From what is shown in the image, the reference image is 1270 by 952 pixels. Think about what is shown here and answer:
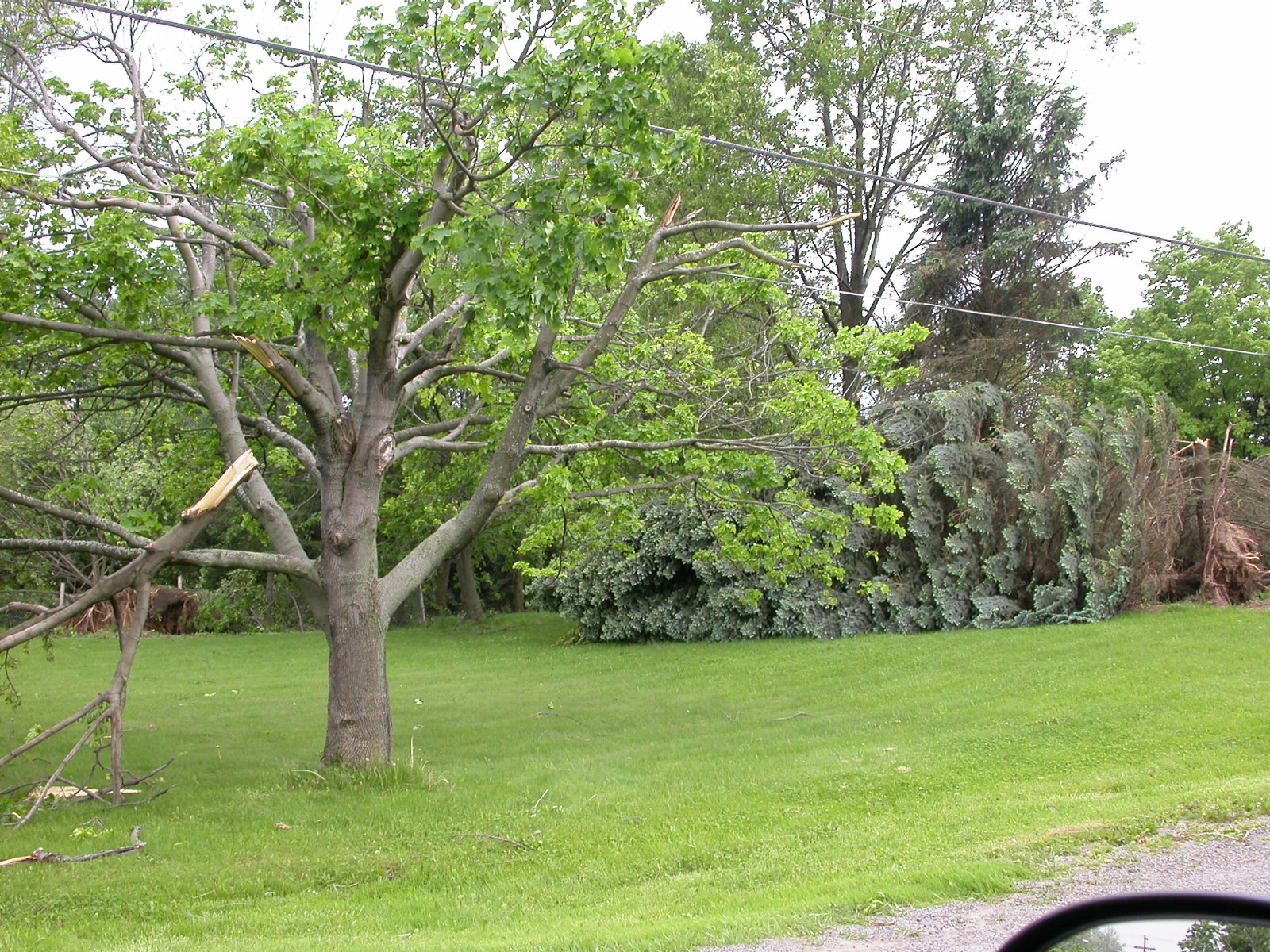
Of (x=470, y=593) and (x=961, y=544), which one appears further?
(x=470, y=593)

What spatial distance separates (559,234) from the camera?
31.6 feet

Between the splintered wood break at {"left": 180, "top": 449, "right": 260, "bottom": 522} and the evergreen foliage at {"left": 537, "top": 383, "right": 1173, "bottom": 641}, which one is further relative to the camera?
the evergreen foliage at {"left": 537, "top": 383, "right": 1173, "bottom": 641}

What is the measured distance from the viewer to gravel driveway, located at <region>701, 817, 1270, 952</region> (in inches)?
216

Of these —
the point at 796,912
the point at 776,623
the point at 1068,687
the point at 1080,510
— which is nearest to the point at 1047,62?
the point at 1080,510

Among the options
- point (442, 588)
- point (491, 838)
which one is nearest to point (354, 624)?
point (491, 838)

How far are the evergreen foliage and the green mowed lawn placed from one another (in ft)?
4.44

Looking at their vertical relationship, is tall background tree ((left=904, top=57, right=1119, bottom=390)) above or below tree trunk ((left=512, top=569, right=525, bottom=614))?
above

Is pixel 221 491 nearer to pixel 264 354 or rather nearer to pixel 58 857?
pixel 264 354

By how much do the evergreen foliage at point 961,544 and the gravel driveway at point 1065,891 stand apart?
12.3 m

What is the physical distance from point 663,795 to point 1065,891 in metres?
4.89

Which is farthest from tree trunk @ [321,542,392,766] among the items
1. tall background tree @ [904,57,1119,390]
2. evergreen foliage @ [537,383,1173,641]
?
tall background tree @ [904,57,1119,390]

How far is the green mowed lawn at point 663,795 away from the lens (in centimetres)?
675

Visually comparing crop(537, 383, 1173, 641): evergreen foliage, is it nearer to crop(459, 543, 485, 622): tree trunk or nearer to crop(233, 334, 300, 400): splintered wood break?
crop(459, 543, 485, 622): tree trunk

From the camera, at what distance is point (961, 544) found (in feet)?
72.0
